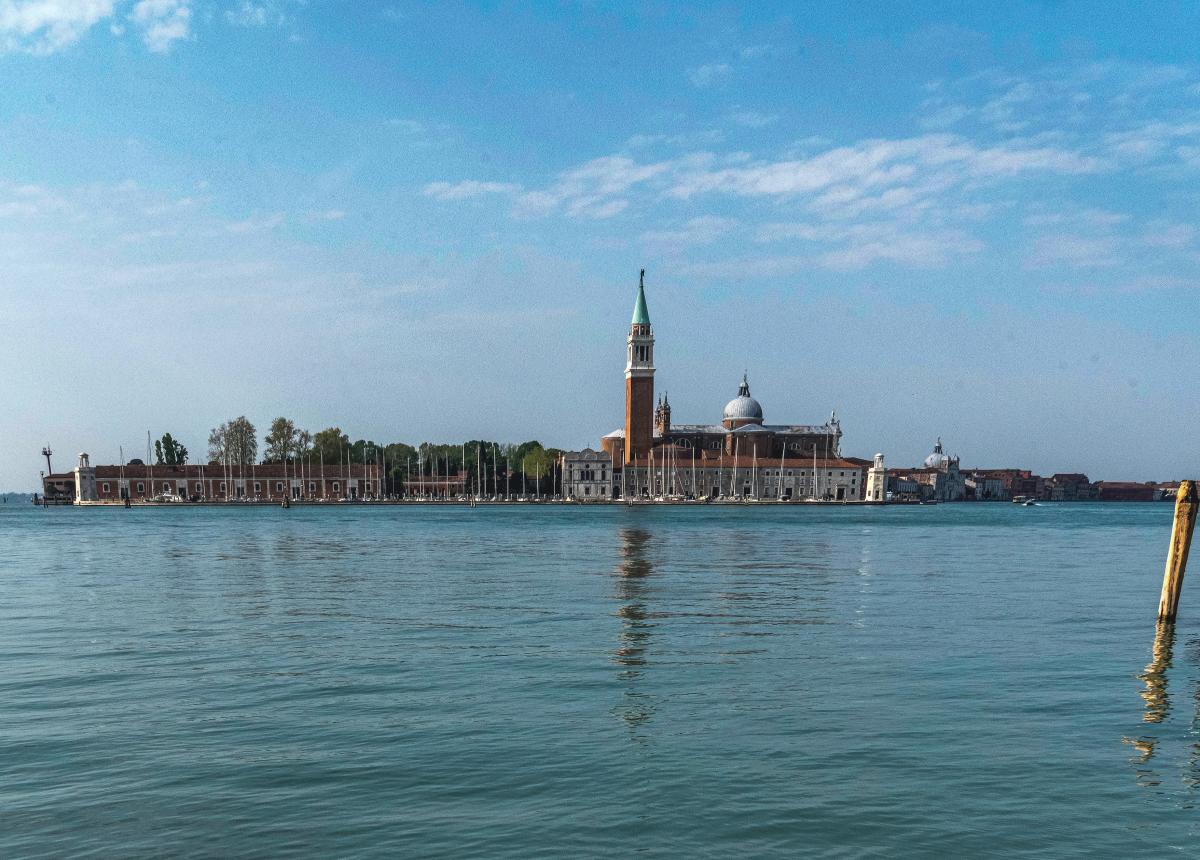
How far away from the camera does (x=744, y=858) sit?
21.9 feet

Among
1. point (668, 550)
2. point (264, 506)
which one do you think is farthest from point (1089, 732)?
point (264, 506)

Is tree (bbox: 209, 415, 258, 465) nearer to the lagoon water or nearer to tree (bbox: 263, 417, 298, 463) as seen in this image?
tree (bbox: 263, 417, 298, 463)

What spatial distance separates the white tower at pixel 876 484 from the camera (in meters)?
139

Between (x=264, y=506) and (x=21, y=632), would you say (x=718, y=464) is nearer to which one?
(x=264, y=506)

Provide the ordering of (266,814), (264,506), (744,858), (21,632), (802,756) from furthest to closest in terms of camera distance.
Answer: (264,506) → (21,632) → (802,756) → (266,814) → (744,858)

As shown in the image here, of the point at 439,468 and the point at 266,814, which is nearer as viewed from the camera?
the point at 266,814

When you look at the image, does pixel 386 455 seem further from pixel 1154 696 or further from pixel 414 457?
pixel 1154 696

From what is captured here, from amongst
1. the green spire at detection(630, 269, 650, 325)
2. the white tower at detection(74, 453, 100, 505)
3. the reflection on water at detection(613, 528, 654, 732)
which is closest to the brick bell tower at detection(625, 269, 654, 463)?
the green spire at detection(630, 269, 650, 325)

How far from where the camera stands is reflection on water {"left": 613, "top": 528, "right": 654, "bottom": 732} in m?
10.5

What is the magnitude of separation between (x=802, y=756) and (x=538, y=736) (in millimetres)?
2195

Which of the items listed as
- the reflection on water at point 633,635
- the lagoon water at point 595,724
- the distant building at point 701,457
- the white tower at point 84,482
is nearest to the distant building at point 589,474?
the distant building at point 701,457

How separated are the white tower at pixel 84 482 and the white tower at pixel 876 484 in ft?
302

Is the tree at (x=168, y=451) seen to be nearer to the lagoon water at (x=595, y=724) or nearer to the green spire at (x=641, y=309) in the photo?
the green spire at (x=641, y=309)

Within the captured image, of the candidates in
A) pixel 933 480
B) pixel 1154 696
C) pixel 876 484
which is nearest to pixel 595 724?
pixel 1154 696
